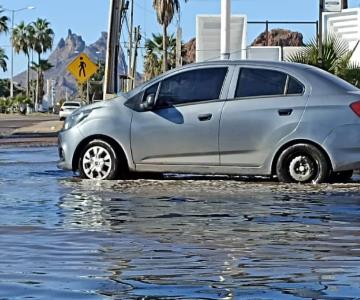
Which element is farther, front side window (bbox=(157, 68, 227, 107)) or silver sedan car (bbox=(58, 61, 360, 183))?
front side window (bbox=(157, 68, 227, 107))

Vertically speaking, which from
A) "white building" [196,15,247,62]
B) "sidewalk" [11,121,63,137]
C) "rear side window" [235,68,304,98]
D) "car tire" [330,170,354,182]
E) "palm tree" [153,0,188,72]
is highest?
"palm tree" [153,0,188,72]

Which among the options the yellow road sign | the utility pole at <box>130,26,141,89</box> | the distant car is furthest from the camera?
the utility pole at <box>130,26,141,89</box>

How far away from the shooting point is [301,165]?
12375mm

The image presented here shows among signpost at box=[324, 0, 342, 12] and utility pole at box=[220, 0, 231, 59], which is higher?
signpost at box=[324, 0, 342, 12]

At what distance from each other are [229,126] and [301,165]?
39.2 inches

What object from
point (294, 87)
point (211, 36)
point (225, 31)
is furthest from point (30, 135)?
point (294, 87)

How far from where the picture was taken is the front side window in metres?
12.8

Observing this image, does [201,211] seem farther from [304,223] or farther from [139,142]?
[139,142]

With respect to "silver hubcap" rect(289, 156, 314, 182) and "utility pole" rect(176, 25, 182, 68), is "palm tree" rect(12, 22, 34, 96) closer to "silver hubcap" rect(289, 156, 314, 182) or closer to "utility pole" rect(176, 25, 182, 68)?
"utility pole" rect(176, 25, 182, 68)

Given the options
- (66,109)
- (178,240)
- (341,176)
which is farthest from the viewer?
(66,109)

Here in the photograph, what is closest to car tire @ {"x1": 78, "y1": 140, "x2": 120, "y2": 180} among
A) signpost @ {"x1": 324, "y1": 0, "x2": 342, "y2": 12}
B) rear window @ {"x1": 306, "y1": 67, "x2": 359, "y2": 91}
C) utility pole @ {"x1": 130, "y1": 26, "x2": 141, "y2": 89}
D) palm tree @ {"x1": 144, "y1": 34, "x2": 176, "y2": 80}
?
rear window @ {"x1": 306, "y1": 67, "x2": 359, "y2": 91}

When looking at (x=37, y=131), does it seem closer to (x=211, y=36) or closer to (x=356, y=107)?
(x=211, y=36)

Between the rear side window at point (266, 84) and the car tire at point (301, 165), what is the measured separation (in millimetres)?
737

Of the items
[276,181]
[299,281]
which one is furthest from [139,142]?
[299,281]
